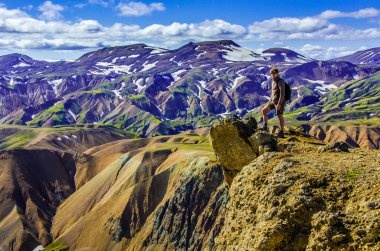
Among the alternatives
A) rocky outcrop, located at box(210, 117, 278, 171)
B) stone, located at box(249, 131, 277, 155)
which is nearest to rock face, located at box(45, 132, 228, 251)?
rocky outcrop, located at box(210, 117, 278, 171)

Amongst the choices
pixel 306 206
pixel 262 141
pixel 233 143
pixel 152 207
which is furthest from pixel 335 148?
pixel 152 207

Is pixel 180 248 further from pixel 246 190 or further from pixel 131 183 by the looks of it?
pixel 246 190

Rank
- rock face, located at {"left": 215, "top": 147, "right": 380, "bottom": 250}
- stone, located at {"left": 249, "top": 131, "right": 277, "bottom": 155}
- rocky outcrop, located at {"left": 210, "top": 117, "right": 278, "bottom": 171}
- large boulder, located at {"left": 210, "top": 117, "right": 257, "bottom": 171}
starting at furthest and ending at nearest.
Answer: large boulder, located at {"left": 210, "top": 117, "right": 257, "bottom": 171}, rocky outcrop, located at {"left": 210, "top": 117, "right": 278, "bottom": 171}, stone, located at {"left": 249, "top": 131, "right": 277, "bottom": 155}, rock face, located at {"left": 215, "top": 147, "right": 380, "bottom": 250}

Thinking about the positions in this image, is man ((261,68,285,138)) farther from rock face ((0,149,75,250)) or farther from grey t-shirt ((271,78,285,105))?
rock face ((0,149,75,250))

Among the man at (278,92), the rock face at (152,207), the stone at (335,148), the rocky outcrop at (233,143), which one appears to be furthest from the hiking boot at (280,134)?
the rock face at (152,207)

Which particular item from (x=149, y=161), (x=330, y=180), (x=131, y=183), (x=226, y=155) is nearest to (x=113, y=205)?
(x=131, y=183)

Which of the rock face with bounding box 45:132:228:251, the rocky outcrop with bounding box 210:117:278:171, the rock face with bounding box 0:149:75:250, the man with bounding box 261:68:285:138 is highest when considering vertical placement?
the man with bounding box 261:68:285:138

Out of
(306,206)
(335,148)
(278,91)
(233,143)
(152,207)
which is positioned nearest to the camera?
(306,206)

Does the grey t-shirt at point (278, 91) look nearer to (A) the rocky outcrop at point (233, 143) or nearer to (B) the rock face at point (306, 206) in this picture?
(A) the rocky outcrop at point (233, 143)

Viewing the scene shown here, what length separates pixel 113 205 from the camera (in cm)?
14550

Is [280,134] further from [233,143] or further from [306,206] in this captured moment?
[306,206]

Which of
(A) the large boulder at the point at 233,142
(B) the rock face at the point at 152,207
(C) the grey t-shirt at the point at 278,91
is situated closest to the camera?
(A) the large boulder at the point at 233,142

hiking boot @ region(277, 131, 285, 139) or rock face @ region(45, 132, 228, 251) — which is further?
rock face @ region(45, 132, 228, 251)

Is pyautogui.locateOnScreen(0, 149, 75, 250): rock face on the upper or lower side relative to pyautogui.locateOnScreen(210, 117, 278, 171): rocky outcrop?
lower
